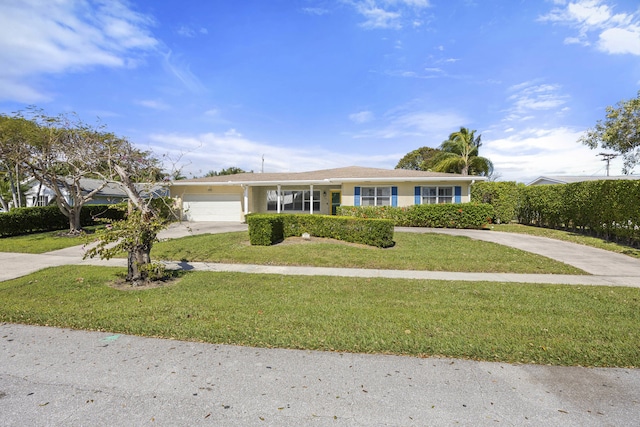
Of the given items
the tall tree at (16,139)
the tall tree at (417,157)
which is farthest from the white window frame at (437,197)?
the tall tree at (417,157)

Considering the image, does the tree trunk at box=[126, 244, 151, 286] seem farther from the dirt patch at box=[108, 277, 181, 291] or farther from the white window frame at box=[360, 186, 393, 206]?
the white window frame at box=[360, 186, 393, 206]

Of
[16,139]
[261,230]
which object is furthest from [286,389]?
[16,139]

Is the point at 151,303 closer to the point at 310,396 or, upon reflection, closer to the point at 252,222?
the point at 310,396

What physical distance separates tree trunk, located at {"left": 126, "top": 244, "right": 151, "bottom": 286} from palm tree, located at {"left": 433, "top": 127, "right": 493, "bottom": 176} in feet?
81.1

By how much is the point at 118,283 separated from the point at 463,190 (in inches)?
677

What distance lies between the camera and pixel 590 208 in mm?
13727

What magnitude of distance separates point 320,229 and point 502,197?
12.5 metres

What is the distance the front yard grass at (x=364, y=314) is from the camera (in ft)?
11.8

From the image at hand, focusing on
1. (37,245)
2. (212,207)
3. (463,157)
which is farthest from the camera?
(463,157)

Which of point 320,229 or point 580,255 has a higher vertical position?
point 320,229

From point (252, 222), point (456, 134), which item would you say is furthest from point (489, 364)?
point (456, 134)

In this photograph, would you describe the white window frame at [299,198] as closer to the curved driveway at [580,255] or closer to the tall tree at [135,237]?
the curved driveway at [580,255]

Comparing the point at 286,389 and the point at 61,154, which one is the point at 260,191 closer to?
the point at 61,154

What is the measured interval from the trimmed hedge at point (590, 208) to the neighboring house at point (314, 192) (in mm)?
3445
